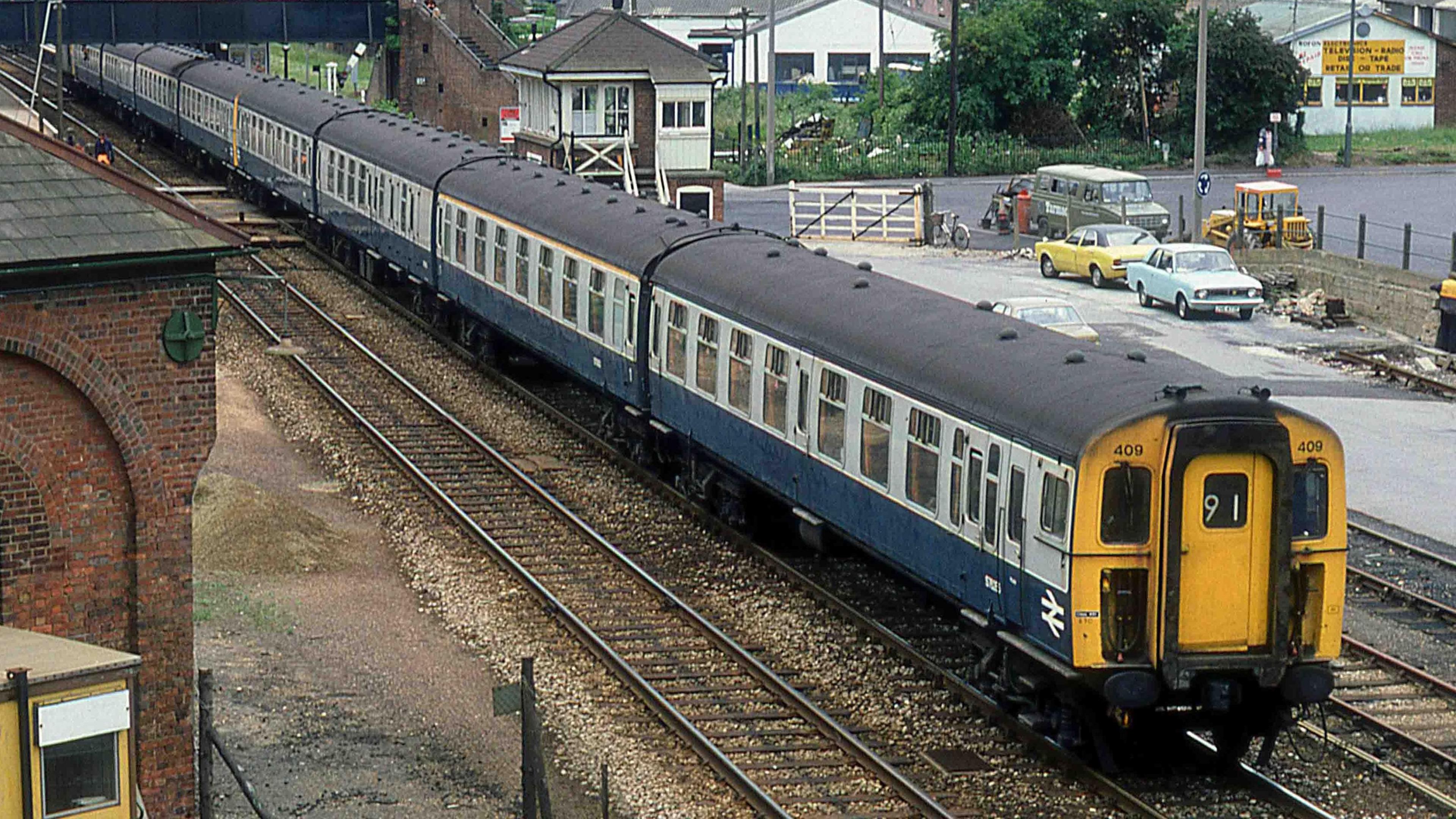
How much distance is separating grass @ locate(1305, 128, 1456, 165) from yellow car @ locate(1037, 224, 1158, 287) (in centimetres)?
2829

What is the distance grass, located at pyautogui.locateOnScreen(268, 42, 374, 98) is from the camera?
8850 cm

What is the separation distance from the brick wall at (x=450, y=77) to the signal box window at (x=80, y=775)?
173ft

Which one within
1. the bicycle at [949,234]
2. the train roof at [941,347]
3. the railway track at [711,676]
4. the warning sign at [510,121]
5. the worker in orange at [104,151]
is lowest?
the railway track at [711,676]

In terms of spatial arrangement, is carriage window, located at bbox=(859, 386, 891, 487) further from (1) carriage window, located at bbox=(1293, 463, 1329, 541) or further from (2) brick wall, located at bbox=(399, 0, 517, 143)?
(2) brick wall, located at bbox=(399, 0, 517, 143)

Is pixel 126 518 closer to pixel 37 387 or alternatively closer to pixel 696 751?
pixel 37 387

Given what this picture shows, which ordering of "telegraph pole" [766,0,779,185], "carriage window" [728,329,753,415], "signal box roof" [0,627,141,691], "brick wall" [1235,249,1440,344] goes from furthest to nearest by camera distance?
"telegraph pole" [766,0,779,185], "brick wall" [1235,249,1440,344], "carriage window" [728,329,753,415], "signal box roof" [0,627,141,691]

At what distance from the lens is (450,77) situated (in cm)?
6562

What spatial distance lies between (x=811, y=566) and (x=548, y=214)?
8.34 metres

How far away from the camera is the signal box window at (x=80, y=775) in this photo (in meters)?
11.1

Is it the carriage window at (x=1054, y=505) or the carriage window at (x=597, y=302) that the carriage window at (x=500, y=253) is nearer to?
the carriage window at (x=597, y=302)

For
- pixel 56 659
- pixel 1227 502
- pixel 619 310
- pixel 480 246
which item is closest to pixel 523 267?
pixel 480 246

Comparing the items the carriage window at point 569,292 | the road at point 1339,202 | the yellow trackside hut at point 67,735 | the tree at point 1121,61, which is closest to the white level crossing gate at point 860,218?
the road at point 1339,202

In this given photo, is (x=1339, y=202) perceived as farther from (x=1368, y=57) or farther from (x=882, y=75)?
(x=882, y=75)

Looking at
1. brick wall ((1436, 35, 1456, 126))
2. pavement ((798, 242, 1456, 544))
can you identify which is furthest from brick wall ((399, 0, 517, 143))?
brick wall ((1436, 35, 1456, 126))
